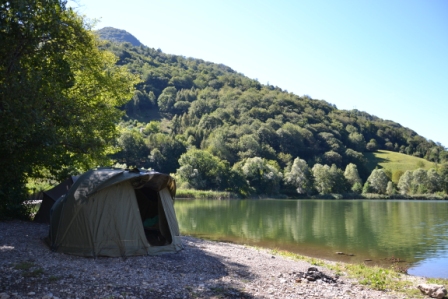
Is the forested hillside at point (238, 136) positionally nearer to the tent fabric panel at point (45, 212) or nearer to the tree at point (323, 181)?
the tree at point (323, 181)

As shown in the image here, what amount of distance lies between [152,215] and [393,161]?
148m

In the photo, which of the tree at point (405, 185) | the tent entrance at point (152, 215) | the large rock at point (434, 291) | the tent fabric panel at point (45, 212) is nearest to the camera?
the large rock at point (434, 291)

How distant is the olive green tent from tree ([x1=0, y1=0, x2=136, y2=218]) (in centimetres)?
259

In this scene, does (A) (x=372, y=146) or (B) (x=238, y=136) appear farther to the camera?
(A) (x=372, y=146)

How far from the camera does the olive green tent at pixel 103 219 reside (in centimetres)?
1165

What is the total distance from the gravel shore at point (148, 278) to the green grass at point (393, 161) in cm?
13594

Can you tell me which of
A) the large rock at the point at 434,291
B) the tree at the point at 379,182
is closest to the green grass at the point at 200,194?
the tree at the point at 379,182

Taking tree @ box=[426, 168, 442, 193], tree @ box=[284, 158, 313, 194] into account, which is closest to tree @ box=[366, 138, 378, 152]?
tree @ box=[426, 168, 442, 193]

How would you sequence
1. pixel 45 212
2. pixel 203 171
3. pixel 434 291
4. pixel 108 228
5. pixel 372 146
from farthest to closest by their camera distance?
pixel 372 146 → pixel 203 171 → pixel 45 212 → pixel 108 228 → pixel 434 291

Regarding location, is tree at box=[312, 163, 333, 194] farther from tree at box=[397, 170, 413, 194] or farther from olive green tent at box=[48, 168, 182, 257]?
olive green tent at box=[48, 168, 182, 257]

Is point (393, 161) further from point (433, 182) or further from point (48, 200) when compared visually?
point (48, 200)

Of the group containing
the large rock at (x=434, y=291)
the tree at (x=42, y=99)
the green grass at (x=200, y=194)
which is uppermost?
the tree at (x=42, y=99)

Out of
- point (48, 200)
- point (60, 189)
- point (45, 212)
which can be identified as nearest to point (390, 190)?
point (60, 189)

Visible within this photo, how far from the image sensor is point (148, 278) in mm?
9594
